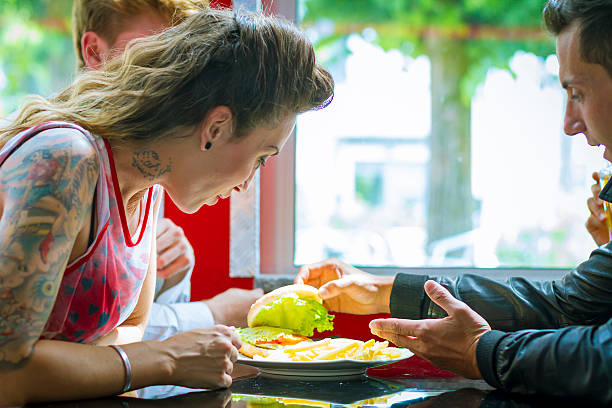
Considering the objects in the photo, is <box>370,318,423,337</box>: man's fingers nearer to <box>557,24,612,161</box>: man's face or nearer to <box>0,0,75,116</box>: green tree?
<box>557,24,612,161</box>: man's face

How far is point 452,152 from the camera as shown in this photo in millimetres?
2941

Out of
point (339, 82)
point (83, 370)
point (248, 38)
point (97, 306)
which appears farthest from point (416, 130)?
point (83, 370)

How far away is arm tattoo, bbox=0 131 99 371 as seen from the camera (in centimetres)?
104

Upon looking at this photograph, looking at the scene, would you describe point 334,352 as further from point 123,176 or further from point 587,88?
point 587,88

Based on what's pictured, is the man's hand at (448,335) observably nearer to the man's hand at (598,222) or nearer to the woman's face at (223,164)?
the woman's face at (223,164)

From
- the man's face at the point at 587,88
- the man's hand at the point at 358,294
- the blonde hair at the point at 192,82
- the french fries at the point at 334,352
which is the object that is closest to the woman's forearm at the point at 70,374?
the french fries at the point at 334,352

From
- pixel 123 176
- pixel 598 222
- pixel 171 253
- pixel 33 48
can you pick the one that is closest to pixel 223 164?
pixel 123 176

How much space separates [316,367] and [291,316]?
0.42 m

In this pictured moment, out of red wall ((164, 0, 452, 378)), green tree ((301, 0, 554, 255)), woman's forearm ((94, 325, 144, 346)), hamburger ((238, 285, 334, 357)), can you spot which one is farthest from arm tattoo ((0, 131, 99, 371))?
green tree ((301, 0, 554, 255))

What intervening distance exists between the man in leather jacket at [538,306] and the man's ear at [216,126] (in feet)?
1.79

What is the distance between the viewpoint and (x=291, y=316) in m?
A: 1.74

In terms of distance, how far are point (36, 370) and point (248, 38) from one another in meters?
0.75

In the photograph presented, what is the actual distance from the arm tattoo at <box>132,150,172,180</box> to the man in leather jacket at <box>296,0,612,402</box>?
585mm

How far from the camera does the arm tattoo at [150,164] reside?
1.37 meters
